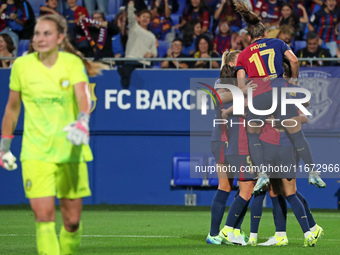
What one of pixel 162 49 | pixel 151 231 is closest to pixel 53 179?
pixel 151 231

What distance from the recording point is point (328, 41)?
16.1 metres

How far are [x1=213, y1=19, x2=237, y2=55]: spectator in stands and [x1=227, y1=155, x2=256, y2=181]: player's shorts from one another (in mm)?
7575

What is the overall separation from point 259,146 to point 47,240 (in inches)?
135

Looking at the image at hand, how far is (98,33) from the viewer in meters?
15.1

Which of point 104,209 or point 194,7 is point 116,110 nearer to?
point 104,209

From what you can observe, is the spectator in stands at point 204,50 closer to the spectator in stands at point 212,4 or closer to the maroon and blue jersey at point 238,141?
the spectator in stands at point 212,4

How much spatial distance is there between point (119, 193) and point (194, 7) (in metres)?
4.68

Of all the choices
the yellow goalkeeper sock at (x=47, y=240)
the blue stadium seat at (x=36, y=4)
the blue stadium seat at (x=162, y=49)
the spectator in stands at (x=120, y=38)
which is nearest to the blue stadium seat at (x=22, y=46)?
the blue stadium seat at (x=36, y=4)

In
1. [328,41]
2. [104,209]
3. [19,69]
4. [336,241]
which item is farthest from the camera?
[328,41]

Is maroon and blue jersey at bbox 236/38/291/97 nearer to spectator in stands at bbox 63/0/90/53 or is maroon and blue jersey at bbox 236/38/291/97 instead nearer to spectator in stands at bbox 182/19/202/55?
spectator in stands at bbox 63/0/90/53

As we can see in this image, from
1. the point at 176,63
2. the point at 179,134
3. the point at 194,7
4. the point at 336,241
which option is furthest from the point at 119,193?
the point at 336,241

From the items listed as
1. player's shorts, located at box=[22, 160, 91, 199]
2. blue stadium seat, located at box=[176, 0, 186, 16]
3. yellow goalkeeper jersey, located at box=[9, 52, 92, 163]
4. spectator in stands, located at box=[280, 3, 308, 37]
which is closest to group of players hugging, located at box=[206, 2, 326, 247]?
→ player's shorts, located at box=[22, 160, 91, 199]

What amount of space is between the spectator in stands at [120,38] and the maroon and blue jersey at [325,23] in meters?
4.33

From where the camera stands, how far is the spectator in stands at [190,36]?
15.6m
